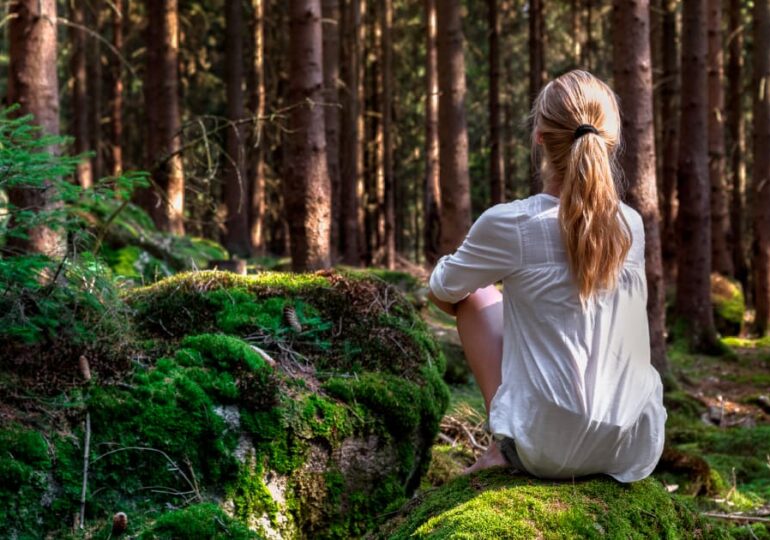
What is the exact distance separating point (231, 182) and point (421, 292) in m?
9.16

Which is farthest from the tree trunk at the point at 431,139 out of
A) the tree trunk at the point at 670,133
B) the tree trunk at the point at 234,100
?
the tree trunk at the point at 670,133

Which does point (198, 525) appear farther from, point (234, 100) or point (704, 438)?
point (234, 100)

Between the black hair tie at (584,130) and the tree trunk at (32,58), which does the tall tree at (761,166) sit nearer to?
the tree trunk at (32,58)

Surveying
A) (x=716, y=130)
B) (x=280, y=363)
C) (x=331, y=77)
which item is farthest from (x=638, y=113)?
(x=331, y=77)

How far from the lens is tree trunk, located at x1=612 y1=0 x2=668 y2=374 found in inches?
332

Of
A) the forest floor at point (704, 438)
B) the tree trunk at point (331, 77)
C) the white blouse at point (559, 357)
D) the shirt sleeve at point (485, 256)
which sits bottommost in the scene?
the forest floor at point (704, 438)

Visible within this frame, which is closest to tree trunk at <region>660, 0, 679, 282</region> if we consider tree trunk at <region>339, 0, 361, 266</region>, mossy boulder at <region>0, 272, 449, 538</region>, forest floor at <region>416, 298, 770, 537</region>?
tree trunk at <region>339, 0, 361, 266</region>

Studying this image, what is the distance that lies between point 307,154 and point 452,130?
5267 millimetres

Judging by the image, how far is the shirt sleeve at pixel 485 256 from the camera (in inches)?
122

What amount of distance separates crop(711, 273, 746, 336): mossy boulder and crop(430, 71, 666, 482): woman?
1184 centimetres

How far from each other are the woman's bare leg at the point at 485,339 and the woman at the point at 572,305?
159 mm

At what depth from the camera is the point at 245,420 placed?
377 cm

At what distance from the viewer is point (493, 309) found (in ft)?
11.3

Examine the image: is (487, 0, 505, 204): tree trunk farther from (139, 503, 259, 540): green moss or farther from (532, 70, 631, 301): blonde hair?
(139, 503, 259, 540): green moss
